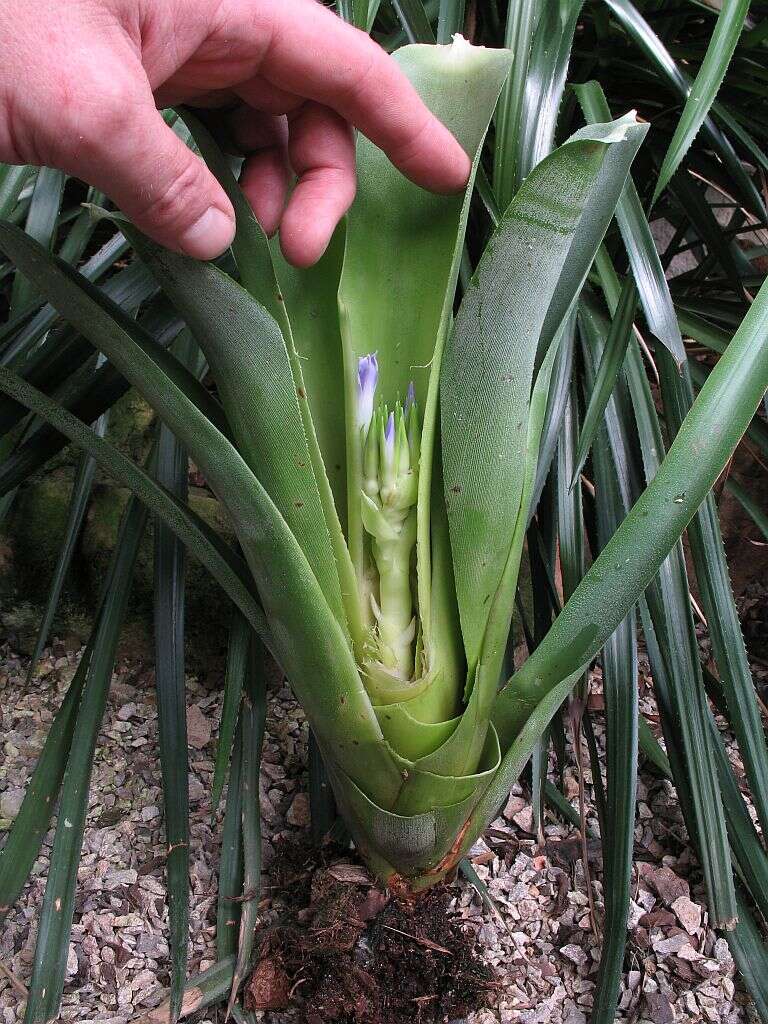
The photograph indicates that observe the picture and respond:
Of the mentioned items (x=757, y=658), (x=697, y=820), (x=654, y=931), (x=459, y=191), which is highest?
(x=459, y=191)

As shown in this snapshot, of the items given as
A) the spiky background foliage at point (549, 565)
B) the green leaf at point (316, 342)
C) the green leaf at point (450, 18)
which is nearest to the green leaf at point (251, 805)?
the spiky background foliage at point (549, 565)

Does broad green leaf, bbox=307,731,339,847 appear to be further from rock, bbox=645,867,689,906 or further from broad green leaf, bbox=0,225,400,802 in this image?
rock, bbox=645,867,689,906

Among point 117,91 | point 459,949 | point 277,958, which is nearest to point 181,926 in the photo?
point 277,958

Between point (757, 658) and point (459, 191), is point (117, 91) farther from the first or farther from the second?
point (757, 658)

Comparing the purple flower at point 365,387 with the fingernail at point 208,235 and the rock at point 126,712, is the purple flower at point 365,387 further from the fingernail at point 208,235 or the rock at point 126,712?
the rock at point 126,712

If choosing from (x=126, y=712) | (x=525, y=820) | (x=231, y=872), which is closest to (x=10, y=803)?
(x=126, y=712)
